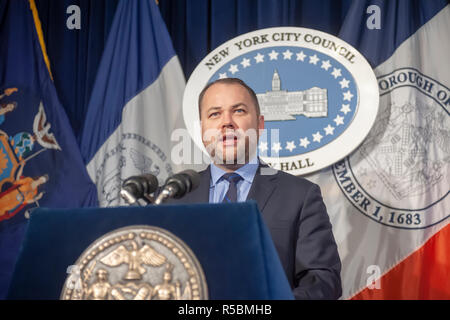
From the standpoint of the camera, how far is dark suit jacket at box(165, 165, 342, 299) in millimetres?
1387

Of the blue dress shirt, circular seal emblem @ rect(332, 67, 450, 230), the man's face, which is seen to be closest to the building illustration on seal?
circular seal emblem @ rect(332, 67, 450, 230)

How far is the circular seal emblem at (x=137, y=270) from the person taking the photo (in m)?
0.75

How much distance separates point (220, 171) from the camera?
5.88ft

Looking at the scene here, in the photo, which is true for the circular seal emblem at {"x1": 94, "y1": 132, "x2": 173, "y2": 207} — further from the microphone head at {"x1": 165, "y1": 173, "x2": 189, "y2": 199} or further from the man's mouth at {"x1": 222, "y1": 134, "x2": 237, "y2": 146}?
the microphone head at {"x1": 165, "y1": 173, "x2": 189, "y2": 199}

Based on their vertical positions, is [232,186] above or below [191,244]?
above

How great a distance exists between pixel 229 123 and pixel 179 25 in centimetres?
122

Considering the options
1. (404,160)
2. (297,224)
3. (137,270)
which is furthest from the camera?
(404,160)

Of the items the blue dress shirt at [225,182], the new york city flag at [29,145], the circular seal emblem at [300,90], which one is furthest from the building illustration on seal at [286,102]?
the new york city flag at [29,145]

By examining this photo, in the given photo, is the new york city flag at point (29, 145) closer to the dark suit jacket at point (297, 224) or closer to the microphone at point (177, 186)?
the dark suit jacket at point (297, 224)

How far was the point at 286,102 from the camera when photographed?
2314mm

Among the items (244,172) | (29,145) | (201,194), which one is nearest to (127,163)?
(29,145)

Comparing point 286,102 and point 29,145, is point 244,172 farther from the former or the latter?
point 29,145

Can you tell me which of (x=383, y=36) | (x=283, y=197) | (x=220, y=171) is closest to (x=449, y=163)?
(x=383, y=36)

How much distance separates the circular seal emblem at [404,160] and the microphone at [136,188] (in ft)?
4.83
